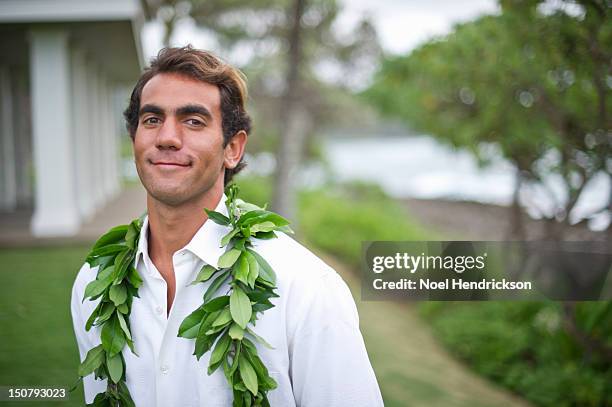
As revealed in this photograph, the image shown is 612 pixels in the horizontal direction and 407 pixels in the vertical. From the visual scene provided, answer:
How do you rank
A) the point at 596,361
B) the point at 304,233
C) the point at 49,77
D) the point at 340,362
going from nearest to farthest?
the point at 340,362 < the point at 596,361 < the point at 49,77 < the point at 304,233

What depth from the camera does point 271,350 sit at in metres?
1.75

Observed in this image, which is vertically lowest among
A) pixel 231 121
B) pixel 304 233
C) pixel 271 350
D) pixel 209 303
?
pixel 271 350

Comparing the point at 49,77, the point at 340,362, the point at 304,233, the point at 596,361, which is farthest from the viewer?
the point at 304,233

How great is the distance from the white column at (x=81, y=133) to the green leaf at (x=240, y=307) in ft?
26.2

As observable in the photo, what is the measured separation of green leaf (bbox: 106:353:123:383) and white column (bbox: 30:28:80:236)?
253 inches

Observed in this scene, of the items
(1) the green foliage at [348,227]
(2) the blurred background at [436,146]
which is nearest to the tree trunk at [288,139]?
(2) the blurred background at [436,146]

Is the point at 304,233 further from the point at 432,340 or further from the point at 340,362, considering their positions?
the point at 340,362

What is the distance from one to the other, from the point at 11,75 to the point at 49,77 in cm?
520

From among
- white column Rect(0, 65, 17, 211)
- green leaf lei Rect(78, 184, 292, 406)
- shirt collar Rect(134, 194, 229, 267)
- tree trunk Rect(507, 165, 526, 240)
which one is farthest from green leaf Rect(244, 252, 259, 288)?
white column Rect(0, 65, 17, 211)

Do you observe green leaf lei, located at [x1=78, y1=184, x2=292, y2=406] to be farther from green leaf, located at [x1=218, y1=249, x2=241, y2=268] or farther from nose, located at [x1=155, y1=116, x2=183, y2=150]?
nose, located at [x1=155, y1=116, x2=183, y2=150]

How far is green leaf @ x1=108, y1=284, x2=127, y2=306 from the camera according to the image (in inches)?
73.3

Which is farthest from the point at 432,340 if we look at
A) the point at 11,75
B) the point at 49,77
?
the point at 11,75

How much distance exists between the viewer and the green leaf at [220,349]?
174cm

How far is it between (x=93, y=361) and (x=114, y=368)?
11 cm
